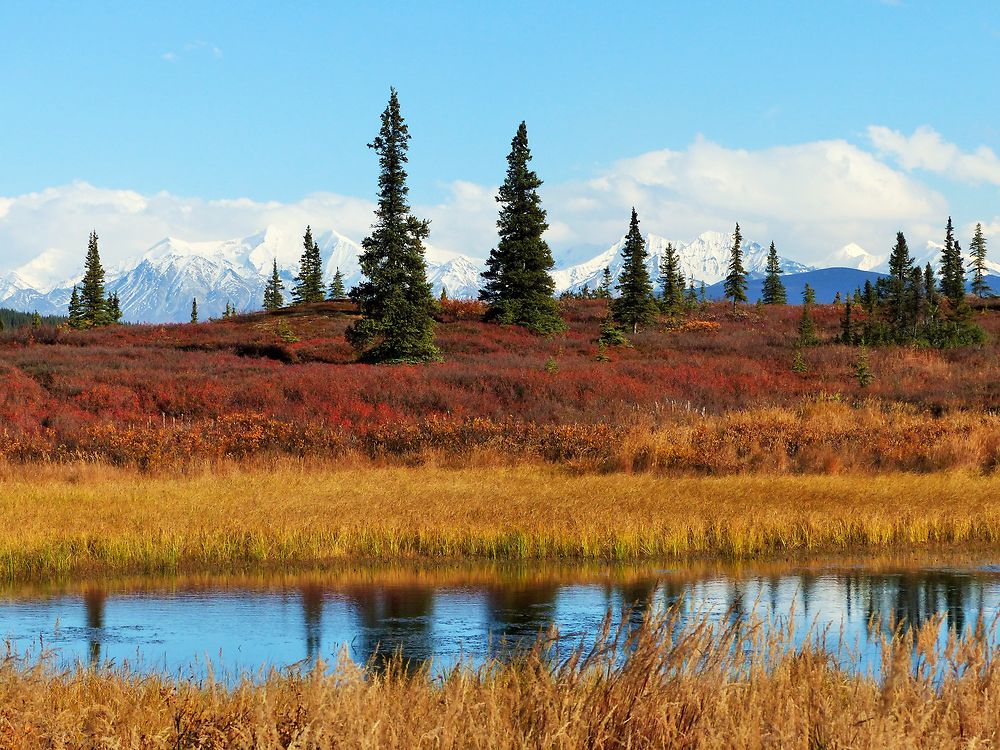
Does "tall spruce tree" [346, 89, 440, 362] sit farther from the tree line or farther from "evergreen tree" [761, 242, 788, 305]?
"evergreen tree" [761, 242, 788, 305]

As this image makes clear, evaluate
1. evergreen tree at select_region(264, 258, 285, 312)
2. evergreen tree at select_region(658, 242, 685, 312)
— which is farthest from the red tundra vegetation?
evergreen tree at select_region(264, 258, 285, 312)

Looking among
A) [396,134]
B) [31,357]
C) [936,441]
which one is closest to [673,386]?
[936,441]

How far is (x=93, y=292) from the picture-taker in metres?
84.8

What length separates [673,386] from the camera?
3888 cm

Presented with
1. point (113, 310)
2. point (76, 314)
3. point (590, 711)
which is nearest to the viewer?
point (590, 711)

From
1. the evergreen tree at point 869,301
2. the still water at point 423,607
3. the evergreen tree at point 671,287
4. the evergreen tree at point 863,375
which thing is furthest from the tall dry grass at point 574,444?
the evergreen tree at point 869,301

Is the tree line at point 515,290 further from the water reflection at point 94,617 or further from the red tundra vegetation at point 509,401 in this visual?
the water reflection at point 94,617

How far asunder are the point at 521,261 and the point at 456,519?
45162 millimetres

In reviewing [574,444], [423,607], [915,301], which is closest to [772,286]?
[915,301]

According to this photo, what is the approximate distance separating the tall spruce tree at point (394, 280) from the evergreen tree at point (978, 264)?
233ft

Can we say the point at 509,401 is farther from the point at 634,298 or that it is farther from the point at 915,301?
the point at 915,301

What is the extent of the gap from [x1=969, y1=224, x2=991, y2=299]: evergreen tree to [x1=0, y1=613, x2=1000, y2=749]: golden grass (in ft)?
340

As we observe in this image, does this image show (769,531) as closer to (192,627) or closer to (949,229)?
(192,627)

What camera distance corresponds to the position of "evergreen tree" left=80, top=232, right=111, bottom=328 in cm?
8450
